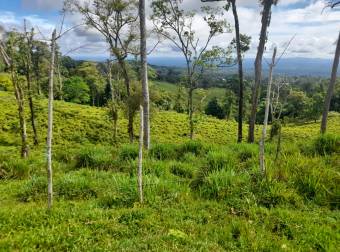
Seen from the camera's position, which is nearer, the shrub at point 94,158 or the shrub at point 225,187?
the shrub at point 225,187

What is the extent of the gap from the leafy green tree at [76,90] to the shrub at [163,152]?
63.8m

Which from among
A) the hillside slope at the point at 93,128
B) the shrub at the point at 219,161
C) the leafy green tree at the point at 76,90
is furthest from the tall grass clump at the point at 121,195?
the leafy green tree at the point at 76,90

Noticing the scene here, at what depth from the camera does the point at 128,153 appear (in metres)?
10.7

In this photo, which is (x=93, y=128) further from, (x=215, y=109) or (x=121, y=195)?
(x=215, y=109)

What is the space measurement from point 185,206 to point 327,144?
570 centimetres

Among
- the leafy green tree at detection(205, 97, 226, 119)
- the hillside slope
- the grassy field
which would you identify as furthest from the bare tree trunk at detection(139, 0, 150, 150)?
the leafy green tree at detection(205, 97, 226, 119)

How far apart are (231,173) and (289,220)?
1879 millimetres

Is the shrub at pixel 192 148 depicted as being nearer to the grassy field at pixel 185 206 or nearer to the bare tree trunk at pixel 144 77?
the grassy field at pixel 185 206

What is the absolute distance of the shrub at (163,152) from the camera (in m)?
11.2

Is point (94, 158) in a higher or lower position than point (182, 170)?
lower

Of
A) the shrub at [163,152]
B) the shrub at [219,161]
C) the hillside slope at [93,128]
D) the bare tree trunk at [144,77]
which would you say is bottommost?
the hillside slope at [93,128]

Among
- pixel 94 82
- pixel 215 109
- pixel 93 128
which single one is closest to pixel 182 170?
pixel 93 128

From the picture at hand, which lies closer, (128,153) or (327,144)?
(327,144)

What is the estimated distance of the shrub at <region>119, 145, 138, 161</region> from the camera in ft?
34.8
